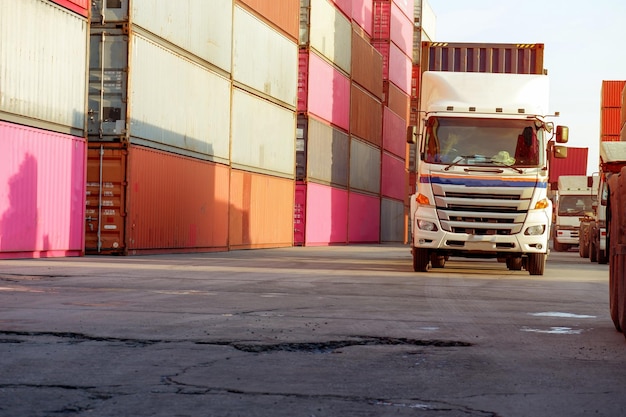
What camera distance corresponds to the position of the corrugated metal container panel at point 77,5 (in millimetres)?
22219

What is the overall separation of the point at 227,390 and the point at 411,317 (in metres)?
4.63

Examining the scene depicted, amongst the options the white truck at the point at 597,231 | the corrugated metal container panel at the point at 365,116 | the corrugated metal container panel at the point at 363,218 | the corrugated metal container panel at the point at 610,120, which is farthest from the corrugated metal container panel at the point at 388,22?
the white truck at the point at 597,231

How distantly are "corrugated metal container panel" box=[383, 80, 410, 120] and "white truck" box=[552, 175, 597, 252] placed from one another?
15896mm

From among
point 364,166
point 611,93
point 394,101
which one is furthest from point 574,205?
point 394,101

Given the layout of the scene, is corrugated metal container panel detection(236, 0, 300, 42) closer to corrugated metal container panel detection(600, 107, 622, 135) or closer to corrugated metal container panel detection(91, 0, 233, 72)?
corrugated metal container panel detection(91, 0, 233, 72)

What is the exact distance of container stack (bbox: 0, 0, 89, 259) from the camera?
2025 cm

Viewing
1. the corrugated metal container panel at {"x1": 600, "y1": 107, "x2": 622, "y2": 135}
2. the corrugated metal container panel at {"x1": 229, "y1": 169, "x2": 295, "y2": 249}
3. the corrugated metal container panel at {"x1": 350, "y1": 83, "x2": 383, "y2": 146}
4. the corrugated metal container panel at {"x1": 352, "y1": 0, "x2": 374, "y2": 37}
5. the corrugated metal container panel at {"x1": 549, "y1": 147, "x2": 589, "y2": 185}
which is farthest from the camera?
the corrugated metal container panel at {"x1": 549, "y1": 147, "x2": 589, "y2": 185}

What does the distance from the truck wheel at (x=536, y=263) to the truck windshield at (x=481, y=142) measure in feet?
6.10

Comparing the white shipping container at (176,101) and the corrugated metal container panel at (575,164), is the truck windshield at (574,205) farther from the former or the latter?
the corrugated metal container panel at (575,164)

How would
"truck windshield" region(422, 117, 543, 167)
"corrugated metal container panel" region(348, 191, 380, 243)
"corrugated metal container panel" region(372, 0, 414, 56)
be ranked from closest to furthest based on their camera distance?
1. "truck windshield" region(422, 117, 543, 167)
2. "corrugated metal container panel" region(348, 191, 380, 243)
3. "corrugated metal container panel" region(372, 0, 414, 56)

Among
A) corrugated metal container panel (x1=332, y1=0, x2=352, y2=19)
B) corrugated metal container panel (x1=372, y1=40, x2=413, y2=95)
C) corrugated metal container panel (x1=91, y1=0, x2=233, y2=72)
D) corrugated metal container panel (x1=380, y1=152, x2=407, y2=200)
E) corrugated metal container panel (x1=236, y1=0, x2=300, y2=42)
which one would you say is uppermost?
corrugated metal container panel (x1=332, y1=0, x2=352, y2=19)

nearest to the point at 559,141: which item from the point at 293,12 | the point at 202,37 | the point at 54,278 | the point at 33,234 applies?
the point at 54,278

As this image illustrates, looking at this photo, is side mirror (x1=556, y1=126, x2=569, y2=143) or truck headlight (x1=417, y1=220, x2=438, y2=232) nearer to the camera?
truck headlight (x1=417, y1=220, x2=438, y2=232)

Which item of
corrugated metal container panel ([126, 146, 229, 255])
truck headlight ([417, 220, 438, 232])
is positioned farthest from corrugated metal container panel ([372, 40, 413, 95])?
truck headlight ([417, 220, 438, 232])
